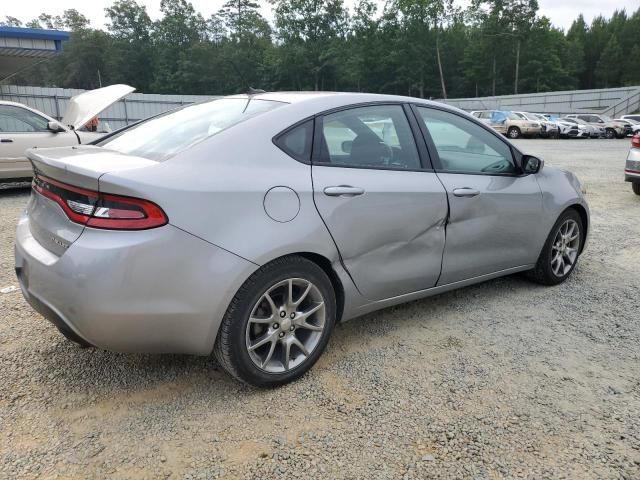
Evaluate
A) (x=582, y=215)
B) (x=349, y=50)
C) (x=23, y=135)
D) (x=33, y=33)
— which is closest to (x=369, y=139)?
(x=582, y=215)

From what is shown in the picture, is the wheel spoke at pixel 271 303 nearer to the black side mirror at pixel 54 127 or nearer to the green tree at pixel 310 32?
the black side mirror at pixel 54 127

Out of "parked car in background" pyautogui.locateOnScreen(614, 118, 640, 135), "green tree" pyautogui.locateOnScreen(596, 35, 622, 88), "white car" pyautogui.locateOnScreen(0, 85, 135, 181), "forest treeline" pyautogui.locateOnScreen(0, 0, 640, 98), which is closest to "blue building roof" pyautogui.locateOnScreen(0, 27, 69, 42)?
"white car" pyautogui.locateOnScreen(0, 85, 135, 181)

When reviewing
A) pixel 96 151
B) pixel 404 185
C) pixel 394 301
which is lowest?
pixel 394 301

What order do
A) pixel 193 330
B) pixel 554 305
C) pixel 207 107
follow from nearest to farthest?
1. pixel 193 330
2. pixel 207 107
3. pixel 554 305

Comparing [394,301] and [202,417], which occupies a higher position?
[394,301]

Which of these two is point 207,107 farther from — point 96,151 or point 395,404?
point 395,404

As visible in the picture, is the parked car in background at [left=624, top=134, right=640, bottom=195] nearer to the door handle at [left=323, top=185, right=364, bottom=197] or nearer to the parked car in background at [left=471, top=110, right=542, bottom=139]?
the door handle at [left=323, top=185, right=364, bottom=197]

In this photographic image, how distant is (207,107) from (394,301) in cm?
174

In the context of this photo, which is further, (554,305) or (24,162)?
(24,162)

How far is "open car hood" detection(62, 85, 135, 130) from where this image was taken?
916 centimetres

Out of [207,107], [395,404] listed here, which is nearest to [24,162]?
[207,107]

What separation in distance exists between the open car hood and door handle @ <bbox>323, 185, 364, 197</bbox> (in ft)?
25.5

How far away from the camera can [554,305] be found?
12.7 feet

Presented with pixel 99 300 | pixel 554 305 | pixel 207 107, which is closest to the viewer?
pixel 99 300
